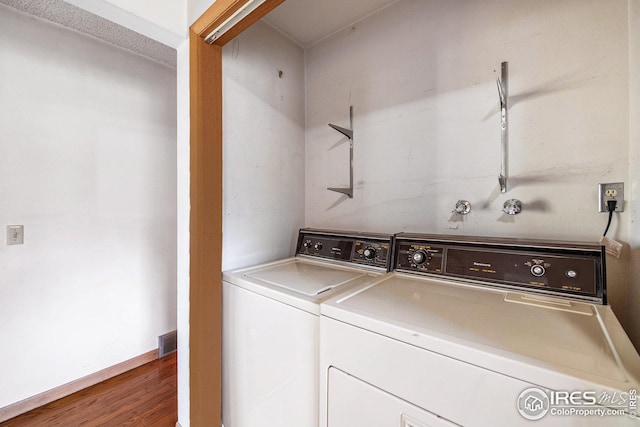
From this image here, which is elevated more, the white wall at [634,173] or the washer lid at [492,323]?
the white wall at [634,173]

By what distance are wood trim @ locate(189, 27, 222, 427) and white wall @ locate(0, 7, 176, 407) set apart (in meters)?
1.13

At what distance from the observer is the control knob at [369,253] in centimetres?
128

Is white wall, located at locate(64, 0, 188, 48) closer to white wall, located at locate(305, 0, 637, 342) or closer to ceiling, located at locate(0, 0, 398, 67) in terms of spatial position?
ceiling, located at locate(0, 0, 398, 67)

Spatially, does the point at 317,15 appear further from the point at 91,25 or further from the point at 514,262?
the point at 514,262

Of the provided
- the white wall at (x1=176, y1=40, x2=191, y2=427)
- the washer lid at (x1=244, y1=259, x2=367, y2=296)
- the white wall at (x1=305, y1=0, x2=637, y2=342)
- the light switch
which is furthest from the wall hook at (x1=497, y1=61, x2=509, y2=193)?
the light switch

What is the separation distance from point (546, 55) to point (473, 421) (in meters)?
1.38

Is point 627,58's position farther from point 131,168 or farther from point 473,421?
point 131,168

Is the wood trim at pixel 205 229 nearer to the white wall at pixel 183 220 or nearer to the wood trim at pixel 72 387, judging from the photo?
the white wall at pixel 183 220

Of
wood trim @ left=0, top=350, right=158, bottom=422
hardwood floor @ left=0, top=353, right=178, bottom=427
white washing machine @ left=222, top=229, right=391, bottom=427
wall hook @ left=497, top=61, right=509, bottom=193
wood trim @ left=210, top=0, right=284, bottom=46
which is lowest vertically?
hardwood floor @ left=0, top=353, right=178, bottom=427

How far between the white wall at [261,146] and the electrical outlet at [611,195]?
4.98 feet

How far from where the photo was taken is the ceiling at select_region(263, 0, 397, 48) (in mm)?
1499

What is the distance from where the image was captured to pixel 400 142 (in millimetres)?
1467

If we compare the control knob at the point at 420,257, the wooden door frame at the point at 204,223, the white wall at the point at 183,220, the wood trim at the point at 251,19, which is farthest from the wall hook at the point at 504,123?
the white wall at the point at 183,220
